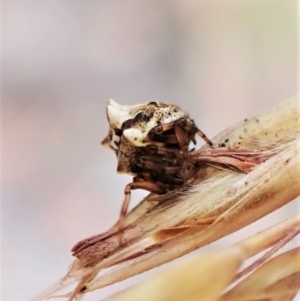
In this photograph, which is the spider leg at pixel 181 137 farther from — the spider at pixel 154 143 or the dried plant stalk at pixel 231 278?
the dried plant stalk at pixel 231 278

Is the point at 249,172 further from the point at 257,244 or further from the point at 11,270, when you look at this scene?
the point at 11,270

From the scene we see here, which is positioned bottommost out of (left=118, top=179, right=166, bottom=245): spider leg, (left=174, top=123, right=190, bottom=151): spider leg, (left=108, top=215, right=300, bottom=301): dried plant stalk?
(left=108, top=215, right=300, bottom=301): dried plant stalk

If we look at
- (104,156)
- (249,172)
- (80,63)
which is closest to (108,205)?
(104,156)

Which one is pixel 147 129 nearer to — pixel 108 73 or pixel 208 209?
pixel 208 209

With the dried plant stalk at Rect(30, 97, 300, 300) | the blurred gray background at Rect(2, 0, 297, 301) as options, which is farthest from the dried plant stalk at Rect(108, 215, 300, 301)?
the blurred gray background at Rect(2, 0, 297, 301)

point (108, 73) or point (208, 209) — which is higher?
point (108, 73)

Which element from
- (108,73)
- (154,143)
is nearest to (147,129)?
(154,143)

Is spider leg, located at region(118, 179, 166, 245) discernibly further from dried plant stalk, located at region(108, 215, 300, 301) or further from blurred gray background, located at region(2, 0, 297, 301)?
blurred gray background, located at region(2, 0, 297, 301)

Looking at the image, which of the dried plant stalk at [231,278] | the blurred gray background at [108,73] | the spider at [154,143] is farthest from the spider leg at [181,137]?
the blurred gray background at [108,73]
